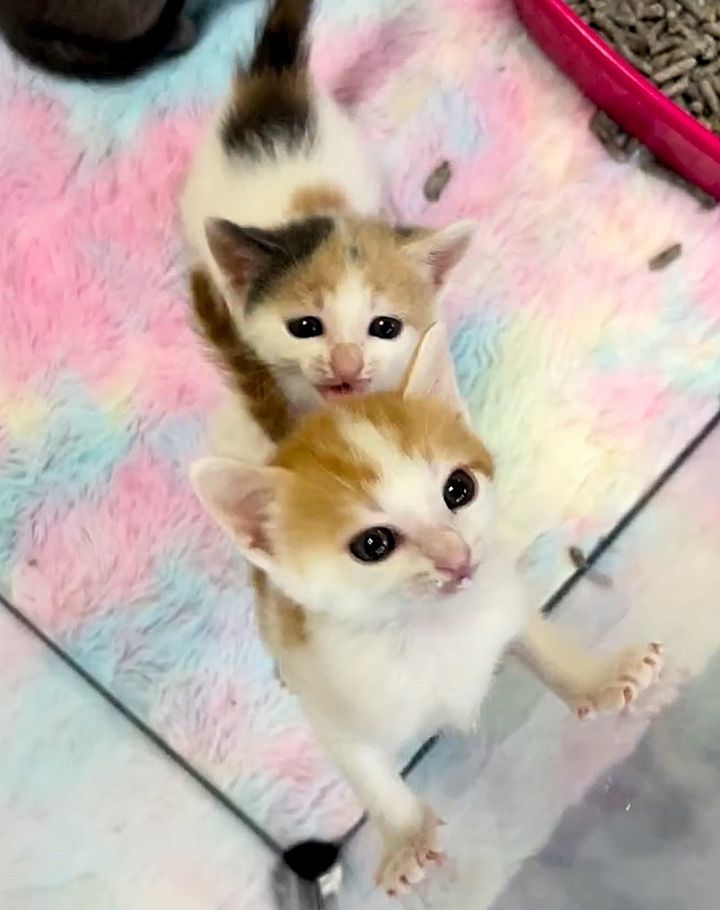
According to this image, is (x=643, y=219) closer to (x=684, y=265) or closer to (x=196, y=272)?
(x=684, y=265)

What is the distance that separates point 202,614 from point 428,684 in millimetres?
384

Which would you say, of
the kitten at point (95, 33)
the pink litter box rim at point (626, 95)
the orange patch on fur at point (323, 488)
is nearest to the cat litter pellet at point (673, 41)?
the pink litter box rim at point (626, 95)

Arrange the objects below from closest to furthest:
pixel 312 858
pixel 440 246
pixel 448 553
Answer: pixel 448 553, pixel 440 246, pixel 312 858

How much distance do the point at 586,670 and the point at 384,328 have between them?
12.7 inches

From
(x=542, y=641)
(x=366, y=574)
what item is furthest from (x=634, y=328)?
(x=366, y=574)

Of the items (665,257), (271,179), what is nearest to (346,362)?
(271,179)

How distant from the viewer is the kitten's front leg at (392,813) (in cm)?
102

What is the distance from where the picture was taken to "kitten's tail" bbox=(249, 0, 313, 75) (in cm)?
123

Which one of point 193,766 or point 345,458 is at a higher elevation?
point 345,458

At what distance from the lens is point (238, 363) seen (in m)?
1.10

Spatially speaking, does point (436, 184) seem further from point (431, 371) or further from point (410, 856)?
point (410, 856)

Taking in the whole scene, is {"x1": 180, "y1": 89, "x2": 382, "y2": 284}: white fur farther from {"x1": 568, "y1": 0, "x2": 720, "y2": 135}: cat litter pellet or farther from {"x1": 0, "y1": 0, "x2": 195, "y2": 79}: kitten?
{"x1": 568, "y1": 0, "x2": 720, "y2": 135}: cat litter pellet

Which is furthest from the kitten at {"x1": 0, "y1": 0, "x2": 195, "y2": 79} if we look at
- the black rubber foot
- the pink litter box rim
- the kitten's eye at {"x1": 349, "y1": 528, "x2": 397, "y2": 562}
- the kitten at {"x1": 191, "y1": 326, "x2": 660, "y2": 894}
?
the black rubber foot

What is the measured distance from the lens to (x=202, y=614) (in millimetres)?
1277
